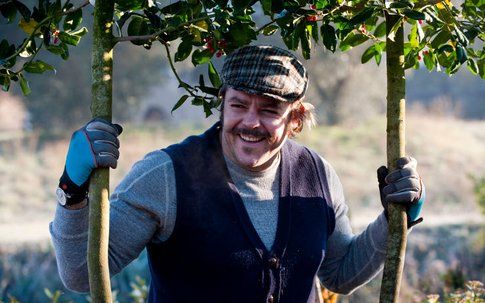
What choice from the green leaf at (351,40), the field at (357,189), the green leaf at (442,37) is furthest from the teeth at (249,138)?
the field at (357,189)

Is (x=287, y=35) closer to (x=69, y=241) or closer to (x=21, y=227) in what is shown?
(x=69, y=241)

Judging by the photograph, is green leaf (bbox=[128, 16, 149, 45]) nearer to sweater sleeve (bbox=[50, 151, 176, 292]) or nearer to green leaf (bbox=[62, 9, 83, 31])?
green leaf (bbox=[62, 9, 83, 31])

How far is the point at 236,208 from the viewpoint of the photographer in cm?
279

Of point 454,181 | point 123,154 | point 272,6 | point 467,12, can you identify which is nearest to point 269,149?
point 272,6

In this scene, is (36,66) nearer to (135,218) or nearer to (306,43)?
(135,218)

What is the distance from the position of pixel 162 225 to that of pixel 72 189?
0.48m

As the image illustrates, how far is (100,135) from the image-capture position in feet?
7.34

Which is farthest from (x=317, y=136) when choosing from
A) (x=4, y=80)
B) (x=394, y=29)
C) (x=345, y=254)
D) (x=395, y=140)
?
(x=4, y=80)

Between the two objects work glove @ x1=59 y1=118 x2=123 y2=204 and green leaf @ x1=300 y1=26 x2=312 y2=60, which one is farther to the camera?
green leaf @ x1=300 y1=26 x2=312 y2=60

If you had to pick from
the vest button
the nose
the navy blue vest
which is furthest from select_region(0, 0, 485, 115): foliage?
the vest button

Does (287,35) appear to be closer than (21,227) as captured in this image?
Yes

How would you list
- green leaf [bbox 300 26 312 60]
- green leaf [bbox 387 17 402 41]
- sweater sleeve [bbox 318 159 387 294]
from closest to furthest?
1. green leaf [bbox 387 17 402 41]
2. green leaf [bbox 300 26 312 60]
3. sweater sleeve [bbox 318 159 387 294]

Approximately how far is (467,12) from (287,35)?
0.60 m

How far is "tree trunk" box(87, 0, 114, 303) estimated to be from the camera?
88.9 inches
